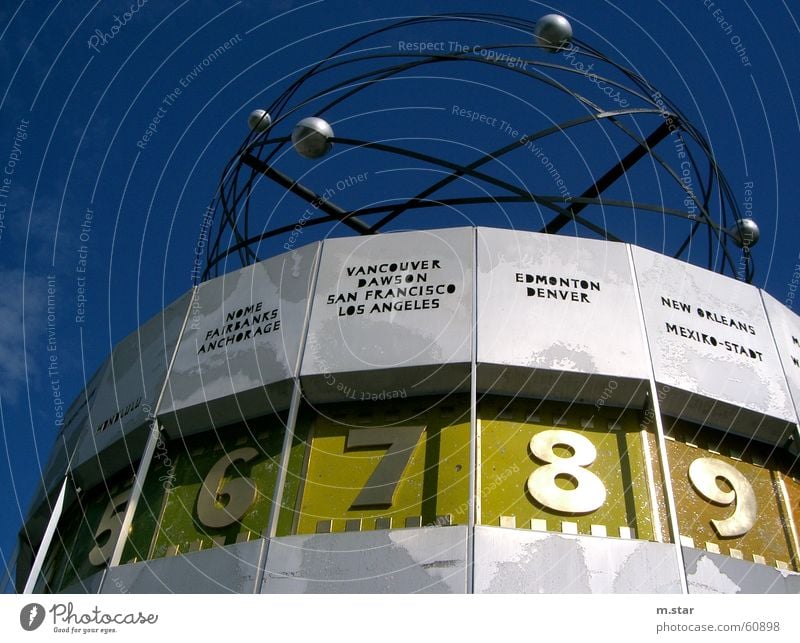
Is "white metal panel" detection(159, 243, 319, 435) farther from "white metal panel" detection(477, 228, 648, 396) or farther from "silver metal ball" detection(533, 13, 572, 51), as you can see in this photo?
"silver metal ball" detection(533, 13, 572, 51)

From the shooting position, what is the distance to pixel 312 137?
1383cm

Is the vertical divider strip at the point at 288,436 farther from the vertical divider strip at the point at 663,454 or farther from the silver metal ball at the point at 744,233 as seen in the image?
the silver metal ball at the point at 744,233

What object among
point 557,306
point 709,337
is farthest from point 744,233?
point 557,306

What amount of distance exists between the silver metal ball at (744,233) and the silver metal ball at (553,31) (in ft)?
17.7

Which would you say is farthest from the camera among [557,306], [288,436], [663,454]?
[557,306]

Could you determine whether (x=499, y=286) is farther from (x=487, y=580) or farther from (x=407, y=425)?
(x=487, y=580)

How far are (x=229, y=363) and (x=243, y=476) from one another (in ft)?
5.63

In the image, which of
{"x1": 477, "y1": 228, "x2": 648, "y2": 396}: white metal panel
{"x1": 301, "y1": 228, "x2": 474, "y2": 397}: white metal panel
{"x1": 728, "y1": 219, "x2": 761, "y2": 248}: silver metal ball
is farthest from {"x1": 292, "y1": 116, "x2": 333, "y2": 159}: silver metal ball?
{"x1": 728, "y1": 219, "x2": 761, "y2": 248}: silver metal ball

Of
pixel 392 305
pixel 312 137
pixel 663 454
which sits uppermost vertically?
pixel 312 137

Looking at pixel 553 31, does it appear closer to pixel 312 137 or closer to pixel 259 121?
pixel 312 137

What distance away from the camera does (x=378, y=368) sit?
1221 cm

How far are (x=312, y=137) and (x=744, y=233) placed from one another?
8.58 meters
